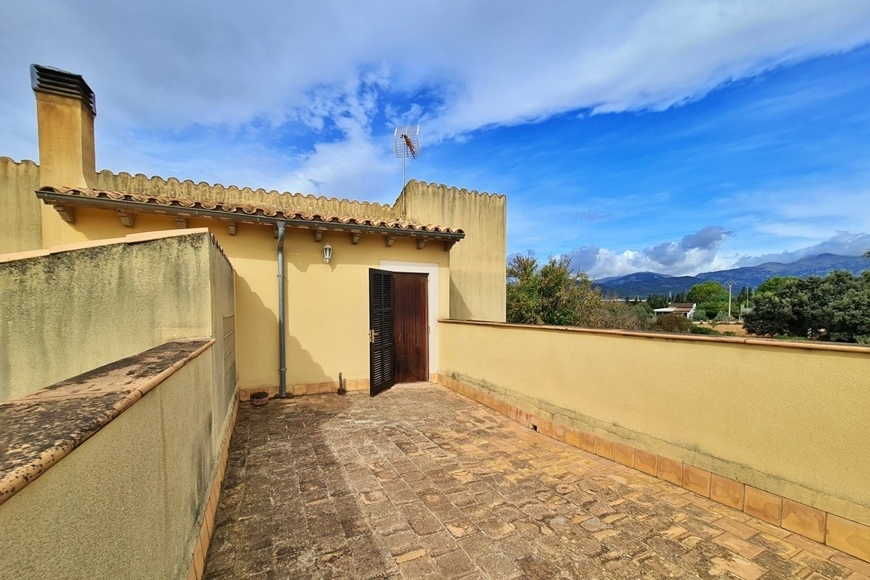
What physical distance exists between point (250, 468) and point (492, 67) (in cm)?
993

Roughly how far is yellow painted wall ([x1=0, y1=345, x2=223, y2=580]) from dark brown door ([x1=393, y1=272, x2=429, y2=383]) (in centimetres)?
599

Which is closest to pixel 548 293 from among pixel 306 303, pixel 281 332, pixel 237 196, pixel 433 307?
pixel 433 307

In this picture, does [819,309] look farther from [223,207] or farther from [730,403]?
[223,207]

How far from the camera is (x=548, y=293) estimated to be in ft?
56.8

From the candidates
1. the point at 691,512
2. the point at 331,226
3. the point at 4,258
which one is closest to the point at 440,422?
the point at 691,512

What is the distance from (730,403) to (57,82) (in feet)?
36.1

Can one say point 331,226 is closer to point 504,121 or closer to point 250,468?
point 250,468

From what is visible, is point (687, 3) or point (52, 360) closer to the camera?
point (52, 360)

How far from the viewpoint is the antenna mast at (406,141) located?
1088 cm

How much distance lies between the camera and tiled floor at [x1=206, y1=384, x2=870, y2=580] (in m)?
2.57

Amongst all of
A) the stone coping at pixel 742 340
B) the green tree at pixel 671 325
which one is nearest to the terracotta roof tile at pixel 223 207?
the stone coping at pixel 742 340

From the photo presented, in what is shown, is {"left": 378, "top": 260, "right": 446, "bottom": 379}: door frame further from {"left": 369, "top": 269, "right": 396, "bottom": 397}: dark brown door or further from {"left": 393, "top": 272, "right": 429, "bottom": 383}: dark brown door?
{"left": 369, "top": 269, "right": 396, "bottom": 397}: dark brown door

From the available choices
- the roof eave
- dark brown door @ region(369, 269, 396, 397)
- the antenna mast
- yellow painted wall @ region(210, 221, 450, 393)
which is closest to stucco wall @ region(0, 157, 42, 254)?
the roof eave

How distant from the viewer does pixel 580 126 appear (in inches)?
615
